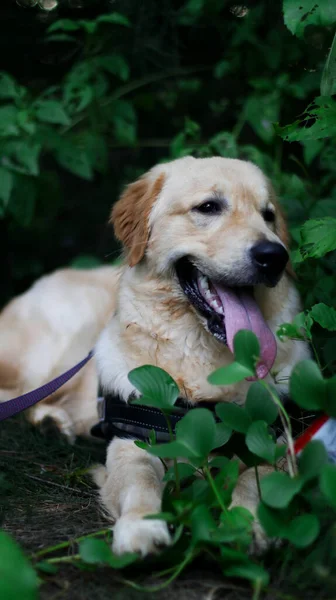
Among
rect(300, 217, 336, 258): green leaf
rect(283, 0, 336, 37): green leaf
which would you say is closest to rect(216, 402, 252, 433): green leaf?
rect(300, 217, 336, 258): green leaf

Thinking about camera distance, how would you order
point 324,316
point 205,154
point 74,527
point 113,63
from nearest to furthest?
point 74,527 < point 324,316 < point 205,154 < point 113,63

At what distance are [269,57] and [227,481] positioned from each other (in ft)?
10.2

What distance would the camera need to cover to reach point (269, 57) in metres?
4.16

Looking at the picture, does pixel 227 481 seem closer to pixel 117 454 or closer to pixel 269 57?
pixel 117 454

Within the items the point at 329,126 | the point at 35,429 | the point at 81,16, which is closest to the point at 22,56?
the point at 81,16

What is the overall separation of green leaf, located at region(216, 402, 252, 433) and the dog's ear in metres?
0.98

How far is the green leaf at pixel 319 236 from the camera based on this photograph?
232 centimetres

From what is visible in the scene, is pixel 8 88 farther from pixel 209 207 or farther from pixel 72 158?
pixel 209 207

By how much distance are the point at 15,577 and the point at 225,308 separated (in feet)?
4.36

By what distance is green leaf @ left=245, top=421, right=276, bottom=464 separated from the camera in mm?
1722

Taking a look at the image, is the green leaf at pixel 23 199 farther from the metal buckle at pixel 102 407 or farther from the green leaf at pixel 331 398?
the green leaf at pixel 331 398

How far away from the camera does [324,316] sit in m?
2.20

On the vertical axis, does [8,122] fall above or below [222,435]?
above

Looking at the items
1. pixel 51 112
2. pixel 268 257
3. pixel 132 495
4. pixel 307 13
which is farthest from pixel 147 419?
pixel 51 112
